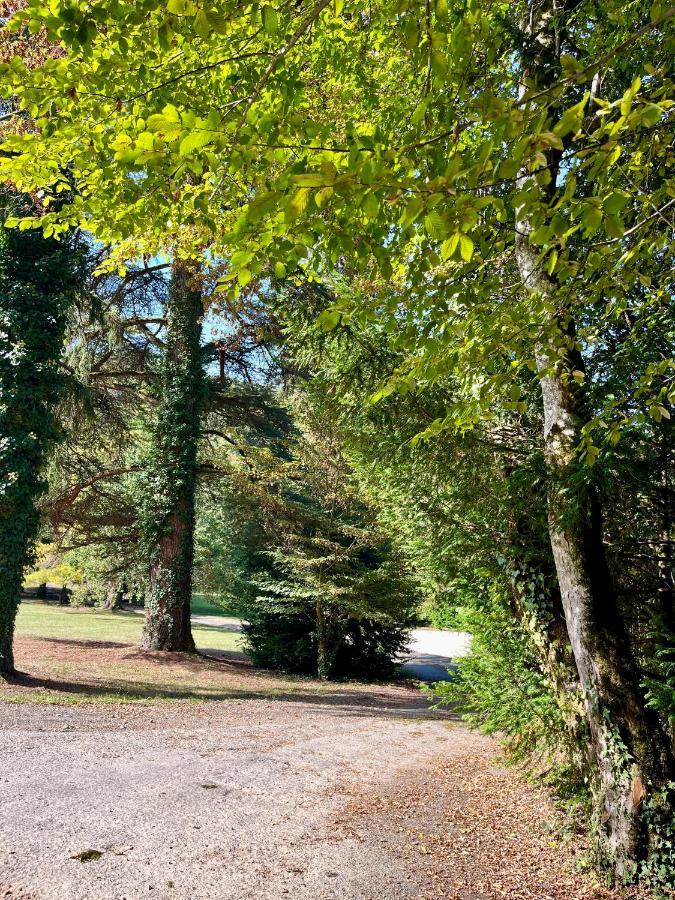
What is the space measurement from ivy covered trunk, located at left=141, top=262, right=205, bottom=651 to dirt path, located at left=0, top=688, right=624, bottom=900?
6.83m

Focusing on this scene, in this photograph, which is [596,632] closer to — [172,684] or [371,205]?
[371,205]

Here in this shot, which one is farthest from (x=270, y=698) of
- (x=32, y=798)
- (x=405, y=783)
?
(x=32, y=798)

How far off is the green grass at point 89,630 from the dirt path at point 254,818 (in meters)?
10.5

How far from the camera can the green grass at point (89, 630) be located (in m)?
19.2

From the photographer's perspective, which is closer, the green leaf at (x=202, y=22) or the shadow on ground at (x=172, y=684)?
the green leaf at (x=202, y=22)

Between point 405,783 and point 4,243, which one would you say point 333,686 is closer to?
point 405,783

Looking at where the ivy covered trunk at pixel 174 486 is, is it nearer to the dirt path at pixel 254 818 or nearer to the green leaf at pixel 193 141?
the dirt path at pixel 254 818

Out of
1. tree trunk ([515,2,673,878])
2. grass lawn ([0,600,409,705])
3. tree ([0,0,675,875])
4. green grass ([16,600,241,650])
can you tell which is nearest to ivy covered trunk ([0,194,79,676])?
grass lawn ([0,600,409,705])

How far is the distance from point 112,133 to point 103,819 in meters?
5.00

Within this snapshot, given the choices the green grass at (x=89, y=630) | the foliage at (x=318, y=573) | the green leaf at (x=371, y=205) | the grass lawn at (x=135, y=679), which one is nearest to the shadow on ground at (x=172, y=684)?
the grass lawn at (x=135, y=679)

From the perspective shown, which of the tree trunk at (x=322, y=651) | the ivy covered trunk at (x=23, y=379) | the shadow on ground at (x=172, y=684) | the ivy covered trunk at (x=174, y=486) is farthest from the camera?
the tree trunk at (x=322, y=651)

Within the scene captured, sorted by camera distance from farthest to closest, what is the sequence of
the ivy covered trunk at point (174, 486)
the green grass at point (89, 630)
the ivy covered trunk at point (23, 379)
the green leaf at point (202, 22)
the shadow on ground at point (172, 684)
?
1. the green grass at point (89, 630)
2. the ivy covered trunk at point (174, 486)
3. the shadow on ground at point (172, 684)
4. the ivy covered trunk at point (23, 379)
5. the green leaf at point (202, 22)

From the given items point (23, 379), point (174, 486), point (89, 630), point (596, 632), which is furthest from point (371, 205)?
point (89, 630)

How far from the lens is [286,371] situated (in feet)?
54.6
